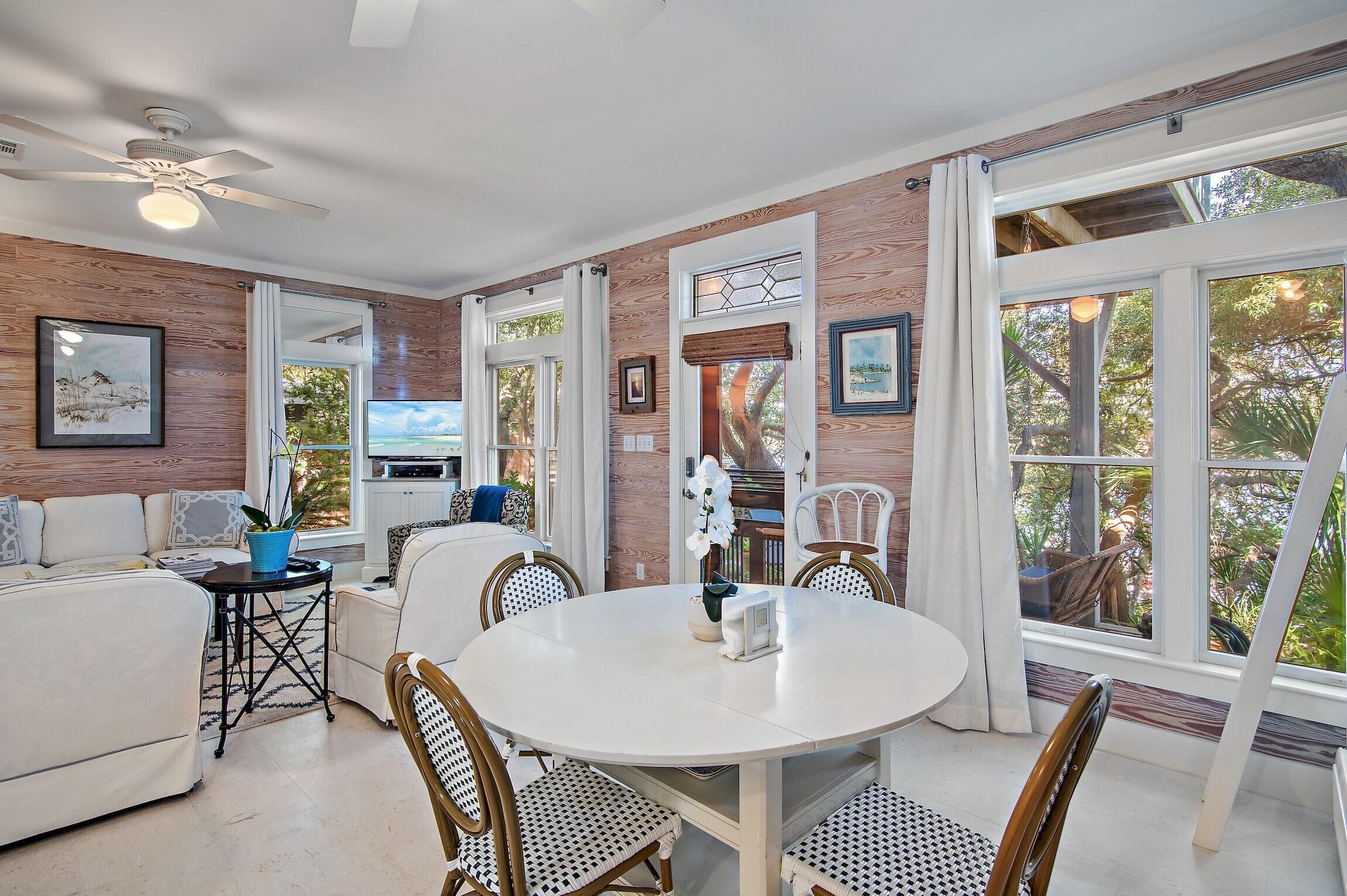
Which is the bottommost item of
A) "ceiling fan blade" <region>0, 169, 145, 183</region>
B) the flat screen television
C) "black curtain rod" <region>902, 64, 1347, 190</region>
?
the flat screen television

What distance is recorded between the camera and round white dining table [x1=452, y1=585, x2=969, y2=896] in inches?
46.1

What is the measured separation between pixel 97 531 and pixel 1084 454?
5.75 m

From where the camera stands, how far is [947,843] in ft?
4.27

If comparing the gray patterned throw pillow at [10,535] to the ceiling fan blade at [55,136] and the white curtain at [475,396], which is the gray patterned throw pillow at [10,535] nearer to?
the ceiling fan blade at [55,136]

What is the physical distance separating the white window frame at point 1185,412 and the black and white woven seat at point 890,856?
5.76ft

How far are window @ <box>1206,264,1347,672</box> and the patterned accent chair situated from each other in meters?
3.82

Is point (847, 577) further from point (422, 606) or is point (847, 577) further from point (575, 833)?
point (422, 606)

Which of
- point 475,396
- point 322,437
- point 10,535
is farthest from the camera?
point 475,396

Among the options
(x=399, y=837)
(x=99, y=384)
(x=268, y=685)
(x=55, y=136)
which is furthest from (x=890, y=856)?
(x=99, y=384)

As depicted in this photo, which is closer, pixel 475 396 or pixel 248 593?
pixel 248 593

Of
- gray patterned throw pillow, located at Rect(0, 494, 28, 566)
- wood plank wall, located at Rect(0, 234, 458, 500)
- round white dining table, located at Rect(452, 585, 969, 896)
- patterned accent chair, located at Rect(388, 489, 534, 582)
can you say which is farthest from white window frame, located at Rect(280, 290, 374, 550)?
round white dining table, located at Rect(452, 585, 969, 896)

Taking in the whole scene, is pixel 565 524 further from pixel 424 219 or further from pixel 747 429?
pixel 424 219

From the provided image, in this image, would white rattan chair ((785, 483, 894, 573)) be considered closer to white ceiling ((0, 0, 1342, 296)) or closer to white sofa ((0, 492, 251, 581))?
white ceiling ((0, 0, 1342, 296))

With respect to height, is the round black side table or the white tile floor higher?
the round black side table
